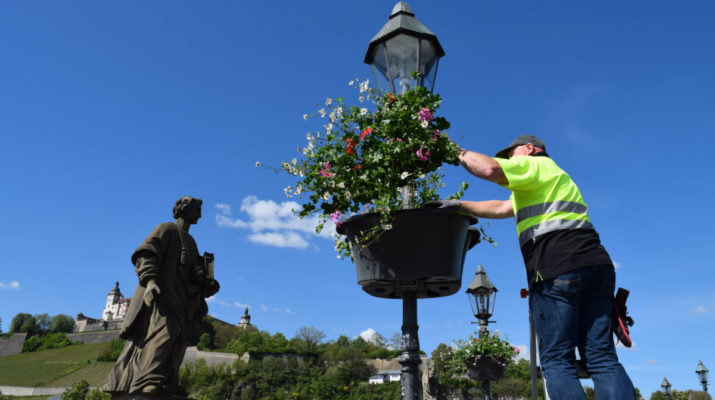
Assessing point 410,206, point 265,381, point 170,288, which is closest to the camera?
point 410,206

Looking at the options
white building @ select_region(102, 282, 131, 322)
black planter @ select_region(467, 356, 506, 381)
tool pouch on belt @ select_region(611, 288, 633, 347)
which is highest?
white building @ select_region(102, 282, 131, 322)

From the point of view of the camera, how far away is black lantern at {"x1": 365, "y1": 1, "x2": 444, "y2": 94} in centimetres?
314

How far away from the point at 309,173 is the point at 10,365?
112 metres

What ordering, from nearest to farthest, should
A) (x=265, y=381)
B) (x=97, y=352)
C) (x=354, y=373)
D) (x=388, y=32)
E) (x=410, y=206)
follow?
(x=410, y=206), (x=388, y=32), (x=265, y=381), (x=354, y=373), (x=97, y=352)

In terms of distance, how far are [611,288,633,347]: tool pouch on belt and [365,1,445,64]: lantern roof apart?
77.9 inches

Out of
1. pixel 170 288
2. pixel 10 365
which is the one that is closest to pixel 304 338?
pixel 10 365

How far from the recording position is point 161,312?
4.01 metres

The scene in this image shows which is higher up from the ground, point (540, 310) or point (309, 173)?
point (309, 173)

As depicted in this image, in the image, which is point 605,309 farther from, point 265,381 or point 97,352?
point 97,352

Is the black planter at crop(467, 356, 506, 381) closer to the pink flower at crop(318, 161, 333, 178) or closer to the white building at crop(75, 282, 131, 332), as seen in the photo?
the pink flower at crop(318, 161, 333, 178)

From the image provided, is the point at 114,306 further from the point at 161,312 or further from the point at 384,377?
the point at 161,312

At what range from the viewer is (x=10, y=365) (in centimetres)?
8825

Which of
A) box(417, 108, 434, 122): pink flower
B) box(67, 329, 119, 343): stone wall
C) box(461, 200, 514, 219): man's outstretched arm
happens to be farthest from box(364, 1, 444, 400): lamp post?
box(67, 329, 119, 343): stone wall

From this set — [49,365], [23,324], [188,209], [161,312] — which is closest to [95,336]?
[49,365]
